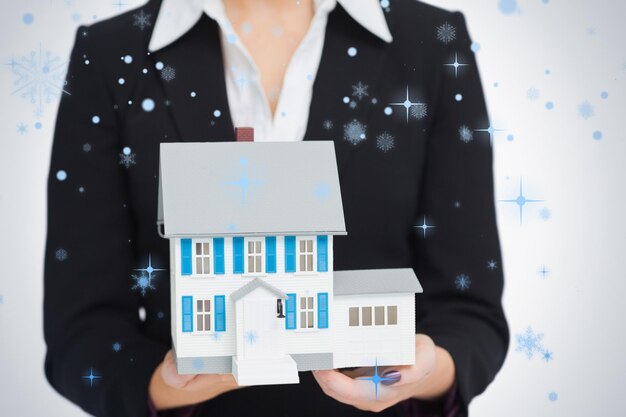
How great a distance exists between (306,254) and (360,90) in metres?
0.39

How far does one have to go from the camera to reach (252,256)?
1410 millimetres

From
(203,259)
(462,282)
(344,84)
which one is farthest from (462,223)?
(203,259)

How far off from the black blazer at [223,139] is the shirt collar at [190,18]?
21 mm

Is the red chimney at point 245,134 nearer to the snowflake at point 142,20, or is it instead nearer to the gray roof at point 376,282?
the gray roof at point 376,282

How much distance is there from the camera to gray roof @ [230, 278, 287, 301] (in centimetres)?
139

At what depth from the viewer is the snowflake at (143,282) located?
1.73 m

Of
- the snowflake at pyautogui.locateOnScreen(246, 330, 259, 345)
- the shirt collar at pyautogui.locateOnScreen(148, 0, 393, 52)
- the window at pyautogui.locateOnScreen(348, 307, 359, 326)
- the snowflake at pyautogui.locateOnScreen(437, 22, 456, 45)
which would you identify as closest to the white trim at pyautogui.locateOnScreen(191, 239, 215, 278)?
the snowflake at pyautogui.locateOnScreen(246, 330, 259, 345)

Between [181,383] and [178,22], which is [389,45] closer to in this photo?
[178,22]

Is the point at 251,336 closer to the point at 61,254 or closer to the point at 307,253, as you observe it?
the point at 307,253

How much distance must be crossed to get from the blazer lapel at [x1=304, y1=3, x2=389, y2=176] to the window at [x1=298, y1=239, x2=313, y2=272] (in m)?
0.26

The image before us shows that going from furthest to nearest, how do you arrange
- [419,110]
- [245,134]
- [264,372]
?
[419,110] < [245,134] < [264,372]

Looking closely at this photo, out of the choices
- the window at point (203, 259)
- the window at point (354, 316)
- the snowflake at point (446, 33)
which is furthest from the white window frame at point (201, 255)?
the snowflake at point (446, 33)

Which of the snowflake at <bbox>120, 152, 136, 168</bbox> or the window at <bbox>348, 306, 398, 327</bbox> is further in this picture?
the snowflake at <bbox>120, 152, 136, 168</bbox>

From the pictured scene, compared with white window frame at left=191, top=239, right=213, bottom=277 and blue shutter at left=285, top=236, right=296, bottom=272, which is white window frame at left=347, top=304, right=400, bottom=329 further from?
white window frame at left=191, top=239, right=213, bottom=277
